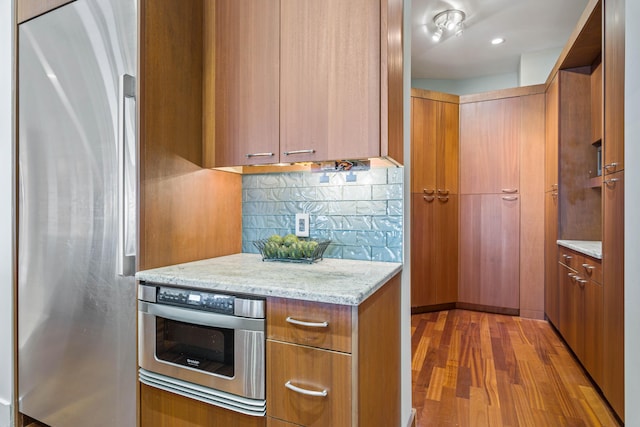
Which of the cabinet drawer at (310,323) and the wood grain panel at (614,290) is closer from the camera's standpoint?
the cabinet drawer at (310,323)

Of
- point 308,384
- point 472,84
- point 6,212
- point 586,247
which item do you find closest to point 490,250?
point 586,247

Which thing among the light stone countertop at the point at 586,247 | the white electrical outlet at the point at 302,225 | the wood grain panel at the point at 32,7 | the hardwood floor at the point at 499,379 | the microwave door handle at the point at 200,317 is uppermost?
the wood grain panel at the point at 32,7

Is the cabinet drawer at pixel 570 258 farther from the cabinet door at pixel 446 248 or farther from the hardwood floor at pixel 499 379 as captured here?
the cabinet door at pixel 446 248

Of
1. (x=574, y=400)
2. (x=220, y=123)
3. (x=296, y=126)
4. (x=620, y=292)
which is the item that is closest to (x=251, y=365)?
(x=296, y=126)

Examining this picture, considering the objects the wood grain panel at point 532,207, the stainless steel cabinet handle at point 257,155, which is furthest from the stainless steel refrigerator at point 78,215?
the wood grain panel at point 532,207

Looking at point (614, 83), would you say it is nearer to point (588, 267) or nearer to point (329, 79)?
point (588, 267)

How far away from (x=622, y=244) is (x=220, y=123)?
7.00 feet

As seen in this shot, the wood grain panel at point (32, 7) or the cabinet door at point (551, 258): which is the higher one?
the wood grain panel at point (32, 7)

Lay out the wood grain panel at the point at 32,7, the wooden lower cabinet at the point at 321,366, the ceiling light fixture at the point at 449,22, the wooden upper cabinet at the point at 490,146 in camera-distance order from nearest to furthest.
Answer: the wooden lower cabinet at the point at 321,366 → the wood grain panel at the point at 32,7 → the ceiling light fixture at the point at 449,22 → the wooden upper cabinet at the point at 490,146

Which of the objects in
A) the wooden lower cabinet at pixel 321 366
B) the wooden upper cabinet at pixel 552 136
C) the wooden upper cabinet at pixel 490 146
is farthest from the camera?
the wooden upper cabinet at pixel 490 146

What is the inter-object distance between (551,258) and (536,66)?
7.38 feet

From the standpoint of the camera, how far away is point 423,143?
149 inches

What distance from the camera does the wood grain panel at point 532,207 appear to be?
11.7 feet

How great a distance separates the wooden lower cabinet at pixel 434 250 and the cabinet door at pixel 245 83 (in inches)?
100
